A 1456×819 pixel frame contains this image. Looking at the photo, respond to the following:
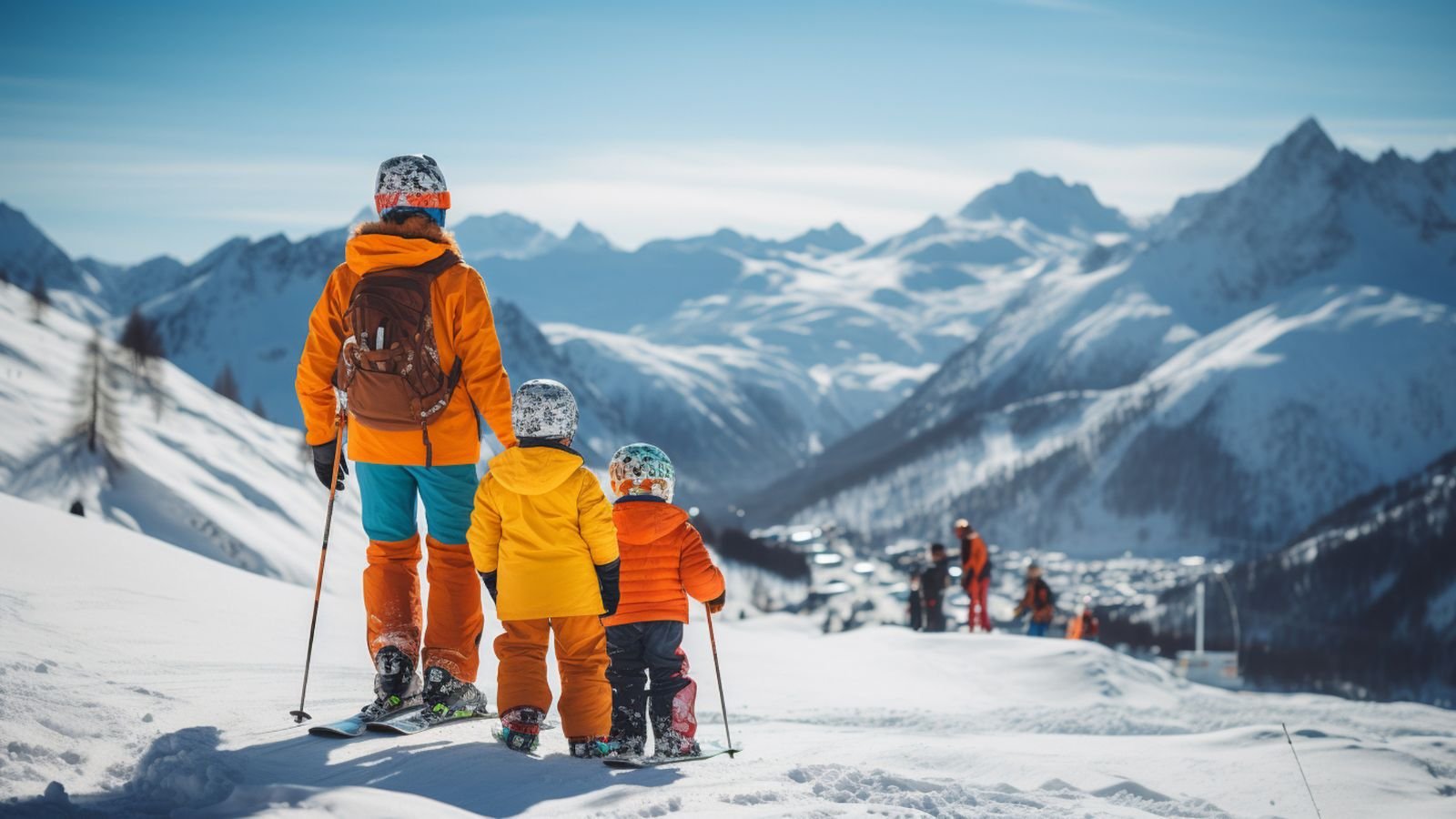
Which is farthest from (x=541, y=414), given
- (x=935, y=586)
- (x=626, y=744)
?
(x=935, y=586)

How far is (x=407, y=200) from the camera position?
7301 mm

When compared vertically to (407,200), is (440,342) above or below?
below

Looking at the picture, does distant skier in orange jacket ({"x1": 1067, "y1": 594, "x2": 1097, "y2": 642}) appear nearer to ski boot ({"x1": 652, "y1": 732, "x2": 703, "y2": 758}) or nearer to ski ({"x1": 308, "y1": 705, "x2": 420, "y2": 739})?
ski boot ({"x1": 652, "y1": 732, "x2": 703, "y2": 758})

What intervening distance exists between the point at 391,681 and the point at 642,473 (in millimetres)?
1964

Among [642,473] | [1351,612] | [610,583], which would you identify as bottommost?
[1351,612]

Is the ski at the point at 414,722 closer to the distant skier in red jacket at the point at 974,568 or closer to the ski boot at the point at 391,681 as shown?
the ski boot at the point at 391,681

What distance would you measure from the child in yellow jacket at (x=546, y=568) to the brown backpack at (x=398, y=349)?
1.75 ft

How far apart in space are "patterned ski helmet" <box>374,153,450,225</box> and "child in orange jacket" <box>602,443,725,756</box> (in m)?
1.93

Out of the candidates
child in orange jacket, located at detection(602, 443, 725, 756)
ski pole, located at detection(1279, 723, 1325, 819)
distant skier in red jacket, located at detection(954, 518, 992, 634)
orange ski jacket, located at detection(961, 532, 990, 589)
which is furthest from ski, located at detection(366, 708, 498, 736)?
orange ski jacket, located at detection(961, 532, 990, 589)

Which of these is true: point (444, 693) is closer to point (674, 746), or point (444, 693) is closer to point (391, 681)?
point (391, 681)

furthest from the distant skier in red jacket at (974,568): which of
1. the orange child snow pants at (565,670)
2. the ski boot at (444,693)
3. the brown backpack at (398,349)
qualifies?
the brown backpack at (398,349)

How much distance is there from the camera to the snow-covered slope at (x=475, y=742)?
19.2 ft

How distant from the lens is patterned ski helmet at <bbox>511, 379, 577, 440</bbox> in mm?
7062

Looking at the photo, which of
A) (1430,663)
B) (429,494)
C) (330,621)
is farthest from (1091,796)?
(1430,663)
